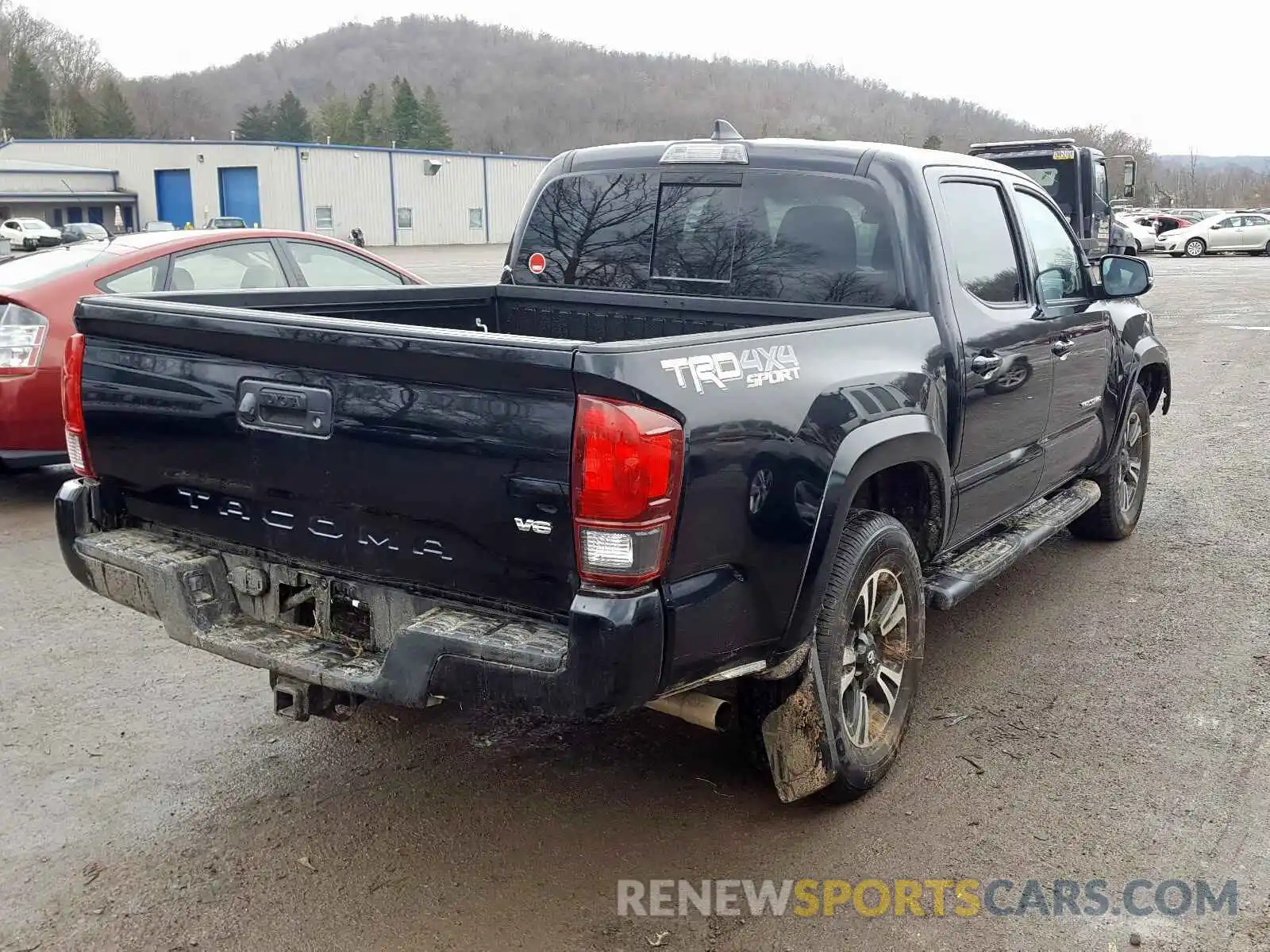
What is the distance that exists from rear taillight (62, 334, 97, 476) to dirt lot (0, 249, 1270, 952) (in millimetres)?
1036

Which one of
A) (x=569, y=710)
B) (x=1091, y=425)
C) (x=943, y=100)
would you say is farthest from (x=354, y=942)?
(x=943, y=100)

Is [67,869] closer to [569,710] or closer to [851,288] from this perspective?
[569,710]

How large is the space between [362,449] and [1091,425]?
3.94 m

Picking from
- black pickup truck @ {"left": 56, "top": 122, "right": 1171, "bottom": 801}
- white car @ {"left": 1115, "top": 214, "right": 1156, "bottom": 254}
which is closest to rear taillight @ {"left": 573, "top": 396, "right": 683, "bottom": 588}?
black pickup truck @ {"left": 56, "top": 122, "right": 1171, "bottom": 801}

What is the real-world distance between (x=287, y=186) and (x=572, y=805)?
55037 mm

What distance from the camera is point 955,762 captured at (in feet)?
13.1

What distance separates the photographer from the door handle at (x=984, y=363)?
423 cm

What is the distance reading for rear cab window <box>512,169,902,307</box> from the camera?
4.16 metres

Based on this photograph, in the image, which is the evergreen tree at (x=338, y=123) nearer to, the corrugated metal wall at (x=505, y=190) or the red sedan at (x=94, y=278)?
the corrugated metal wall at (x=505, y=190)

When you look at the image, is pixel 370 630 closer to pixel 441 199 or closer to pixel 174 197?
pixel 441 199

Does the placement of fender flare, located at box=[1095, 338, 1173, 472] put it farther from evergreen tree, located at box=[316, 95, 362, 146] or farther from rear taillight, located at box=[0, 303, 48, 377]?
evergreen tree, located at box=[316, 95, 362, 146]

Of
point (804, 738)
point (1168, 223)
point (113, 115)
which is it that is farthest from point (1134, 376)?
point (113, 115)

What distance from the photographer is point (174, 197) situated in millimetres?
58625

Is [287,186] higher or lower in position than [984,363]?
lower
